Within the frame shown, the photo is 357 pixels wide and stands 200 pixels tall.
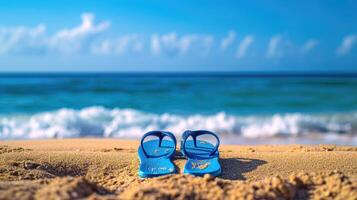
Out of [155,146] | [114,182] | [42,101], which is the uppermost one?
[42,101]

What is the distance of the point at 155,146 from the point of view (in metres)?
4.12

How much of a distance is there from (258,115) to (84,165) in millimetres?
8850

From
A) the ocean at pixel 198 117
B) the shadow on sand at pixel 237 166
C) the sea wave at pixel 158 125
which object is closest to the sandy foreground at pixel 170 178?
the shadow on sand at pixel 237 166

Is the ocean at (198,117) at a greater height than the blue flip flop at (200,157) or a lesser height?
greater

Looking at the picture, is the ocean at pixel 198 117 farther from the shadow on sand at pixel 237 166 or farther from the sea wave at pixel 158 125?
the shadow on sand at pixel 237 166

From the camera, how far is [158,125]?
33.3ft

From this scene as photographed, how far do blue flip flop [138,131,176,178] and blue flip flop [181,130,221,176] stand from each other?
0.40 ft

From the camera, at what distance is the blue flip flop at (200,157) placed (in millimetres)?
3498

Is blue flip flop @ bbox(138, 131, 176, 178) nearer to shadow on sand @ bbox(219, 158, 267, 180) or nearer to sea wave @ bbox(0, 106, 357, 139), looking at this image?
shadow on sand @ bbox(219, 158, 267, 180)

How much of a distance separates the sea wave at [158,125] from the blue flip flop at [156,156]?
436 centimetres

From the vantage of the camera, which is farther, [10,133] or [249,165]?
[10,133]

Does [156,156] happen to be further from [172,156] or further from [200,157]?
[200,157]

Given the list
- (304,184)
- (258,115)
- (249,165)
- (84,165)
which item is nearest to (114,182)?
(84,165)

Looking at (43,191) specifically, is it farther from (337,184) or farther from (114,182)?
(337,184)
